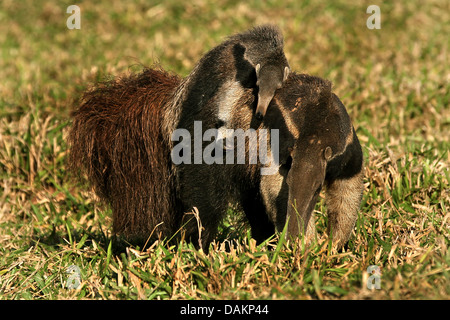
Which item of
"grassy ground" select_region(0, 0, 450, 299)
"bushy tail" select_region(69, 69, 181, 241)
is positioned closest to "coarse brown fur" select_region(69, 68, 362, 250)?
"bushy tail" select_region(69, 69, 181, 241)

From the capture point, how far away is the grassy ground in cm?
362

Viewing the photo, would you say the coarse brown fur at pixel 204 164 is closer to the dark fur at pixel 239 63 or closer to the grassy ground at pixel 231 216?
the dark fur at pixel 239 63

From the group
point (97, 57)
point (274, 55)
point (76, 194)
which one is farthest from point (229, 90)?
point (97, 57)

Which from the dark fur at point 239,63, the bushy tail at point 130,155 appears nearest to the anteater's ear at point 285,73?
the dark fur at point 239,63

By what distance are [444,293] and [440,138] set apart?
3.20 m

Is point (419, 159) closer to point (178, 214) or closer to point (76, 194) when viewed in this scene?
point (178, 214)

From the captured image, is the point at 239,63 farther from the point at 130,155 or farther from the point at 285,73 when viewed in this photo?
the point at 130,155

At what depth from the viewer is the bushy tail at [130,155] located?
13.9 feet

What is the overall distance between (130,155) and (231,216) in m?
1.02

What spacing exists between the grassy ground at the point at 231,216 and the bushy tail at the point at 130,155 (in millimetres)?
304

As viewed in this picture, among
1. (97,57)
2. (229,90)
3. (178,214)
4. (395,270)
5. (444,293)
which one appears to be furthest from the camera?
(97,57)

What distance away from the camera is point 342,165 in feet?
11.8

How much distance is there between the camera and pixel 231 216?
4828mm

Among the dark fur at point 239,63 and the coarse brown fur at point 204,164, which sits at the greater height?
the dark fur at point 239,63
